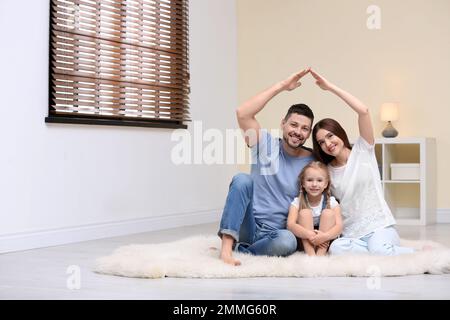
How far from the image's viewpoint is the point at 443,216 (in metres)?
5.94

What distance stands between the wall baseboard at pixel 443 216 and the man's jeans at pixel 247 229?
2755 mm

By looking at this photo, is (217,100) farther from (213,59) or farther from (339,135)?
(339,135)

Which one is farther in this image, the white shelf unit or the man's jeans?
the white shelf unit

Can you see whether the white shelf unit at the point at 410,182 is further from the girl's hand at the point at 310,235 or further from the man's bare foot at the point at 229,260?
the man's bare foot at the point at 229,260

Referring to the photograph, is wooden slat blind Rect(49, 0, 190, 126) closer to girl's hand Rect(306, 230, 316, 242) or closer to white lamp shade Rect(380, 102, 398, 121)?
white lamp shade Rect(380, 102, 398, 121)

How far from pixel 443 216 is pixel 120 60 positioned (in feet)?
8.89

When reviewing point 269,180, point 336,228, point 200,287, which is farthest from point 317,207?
point 200,287

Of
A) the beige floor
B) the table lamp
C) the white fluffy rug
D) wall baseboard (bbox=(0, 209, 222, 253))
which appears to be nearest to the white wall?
wall baseboard (bbox=(0, 209, 222, 253))

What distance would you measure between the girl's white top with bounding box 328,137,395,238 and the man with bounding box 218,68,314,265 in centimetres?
20

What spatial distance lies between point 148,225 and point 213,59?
5.20 ft

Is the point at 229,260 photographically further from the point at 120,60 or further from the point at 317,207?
the point at 120,60

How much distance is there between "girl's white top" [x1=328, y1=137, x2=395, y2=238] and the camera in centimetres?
353
